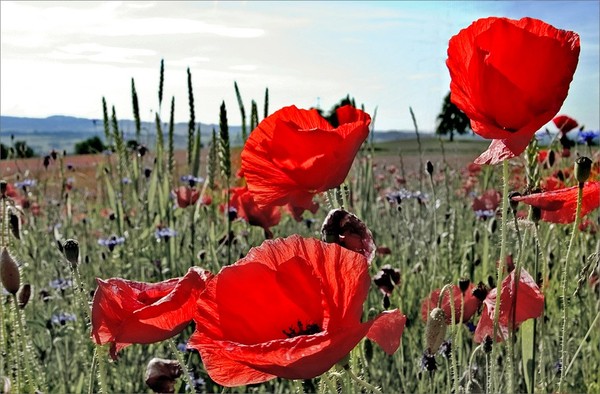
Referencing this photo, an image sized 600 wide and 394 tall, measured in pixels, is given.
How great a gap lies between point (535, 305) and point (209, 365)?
0.42m

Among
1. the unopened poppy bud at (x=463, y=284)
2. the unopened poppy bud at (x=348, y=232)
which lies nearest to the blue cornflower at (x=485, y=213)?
the unopened poppy bud at (x=463, y=284)

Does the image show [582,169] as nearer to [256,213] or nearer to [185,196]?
[256,213]

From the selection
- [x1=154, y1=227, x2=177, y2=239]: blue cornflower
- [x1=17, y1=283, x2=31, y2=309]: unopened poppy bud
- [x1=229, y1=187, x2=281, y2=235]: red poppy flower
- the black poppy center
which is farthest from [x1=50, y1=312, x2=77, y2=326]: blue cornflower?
the black poppy center

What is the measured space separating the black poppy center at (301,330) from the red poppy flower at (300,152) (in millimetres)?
160

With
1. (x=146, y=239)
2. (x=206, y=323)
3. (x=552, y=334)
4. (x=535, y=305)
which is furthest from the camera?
(x=146, y=239)

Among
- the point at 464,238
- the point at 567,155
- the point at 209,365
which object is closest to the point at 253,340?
the point at 209,365

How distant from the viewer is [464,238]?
2.82m

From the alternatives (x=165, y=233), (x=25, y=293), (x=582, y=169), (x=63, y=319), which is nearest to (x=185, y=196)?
(x=165, y=233)

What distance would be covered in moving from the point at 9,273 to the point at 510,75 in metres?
0.54

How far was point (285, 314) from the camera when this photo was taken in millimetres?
602

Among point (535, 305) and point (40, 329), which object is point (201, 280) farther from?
point (40, 329)

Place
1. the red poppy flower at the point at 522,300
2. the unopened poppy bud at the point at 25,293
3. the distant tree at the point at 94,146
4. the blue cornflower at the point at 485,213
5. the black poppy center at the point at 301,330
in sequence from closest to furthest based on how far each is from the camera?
the black poppy center at the point at 301,330, the red poppy flower at the point at 522,300, the unopened poppy bud at the point at 25,293, the blue cornflower at the point at 485,213, the distant tree at the point at 94,146

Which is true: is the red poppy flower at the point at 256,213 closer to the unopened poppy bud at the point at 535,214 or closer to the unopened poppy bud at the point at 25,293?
the unopened poppy bud at the point at 25,293

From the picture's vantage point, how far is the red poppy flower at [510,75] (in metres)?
0.69
